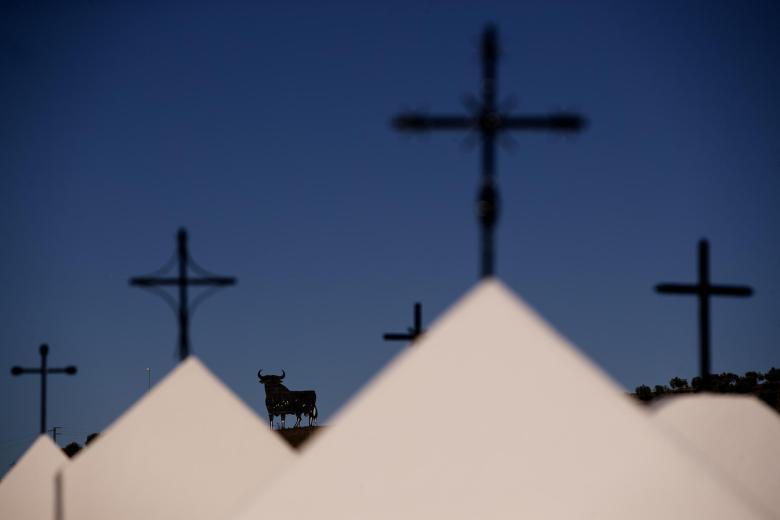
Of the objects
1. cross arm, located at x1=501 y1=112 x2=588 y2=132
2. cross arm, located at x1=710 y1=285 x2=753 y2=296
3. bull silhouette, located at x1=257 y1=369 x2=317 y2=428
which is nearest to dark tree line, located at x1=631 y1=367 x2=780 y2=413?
bull silhouette, located at x1=257 y1=369 x2=317 y2=428

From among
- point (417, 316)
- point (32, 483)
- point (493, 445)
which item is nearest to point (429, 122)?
point (493, 445)

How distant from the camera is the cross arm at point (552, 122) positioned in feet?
26.8

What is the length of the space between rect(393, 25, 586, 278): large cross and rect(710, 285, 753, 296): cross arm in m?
7.99

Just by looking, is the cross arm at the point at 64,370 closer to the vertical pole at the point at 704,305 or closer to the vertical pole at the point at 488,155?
the vertical pole at the point at 704,305

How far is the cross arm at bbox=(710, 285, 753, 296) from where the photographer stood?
595 inches

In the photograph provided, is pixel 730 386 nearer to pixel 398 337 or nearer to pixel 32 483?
pixel 398 337

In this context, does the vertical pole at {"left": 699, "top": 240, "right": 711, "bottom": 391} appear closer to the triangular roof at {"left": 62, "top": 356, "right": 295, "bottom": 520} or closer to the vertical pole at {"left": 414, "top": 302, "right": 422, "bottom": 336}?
the triangular roof at {"left": 62, "top": 356, "right": 295, "bottom": 520}

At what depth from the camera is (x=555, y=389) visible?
707cm

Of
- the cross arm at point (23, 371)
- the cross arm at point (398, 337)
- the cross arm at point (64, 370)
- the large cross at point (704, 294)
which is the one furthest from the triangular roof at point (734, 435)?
the cross arm at point (23, 371)

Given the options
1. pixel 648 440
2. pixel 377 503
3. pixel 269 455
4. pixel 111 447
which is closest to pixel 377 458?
pixel 377 503

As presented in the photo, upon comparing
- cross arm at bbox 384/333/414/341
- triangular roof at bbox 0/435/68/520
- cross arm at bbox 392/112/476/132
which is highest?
cross arm at bbox 392/112/476/132

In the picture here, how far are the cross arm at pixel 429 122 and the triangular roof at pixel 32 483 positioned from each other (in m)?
10.7

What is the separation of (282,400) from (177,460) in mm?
35306

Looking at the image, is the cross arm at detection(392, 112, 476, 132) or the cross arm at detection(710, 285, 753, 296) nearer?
the cross arm at detection(392, 112, 476, 132)
